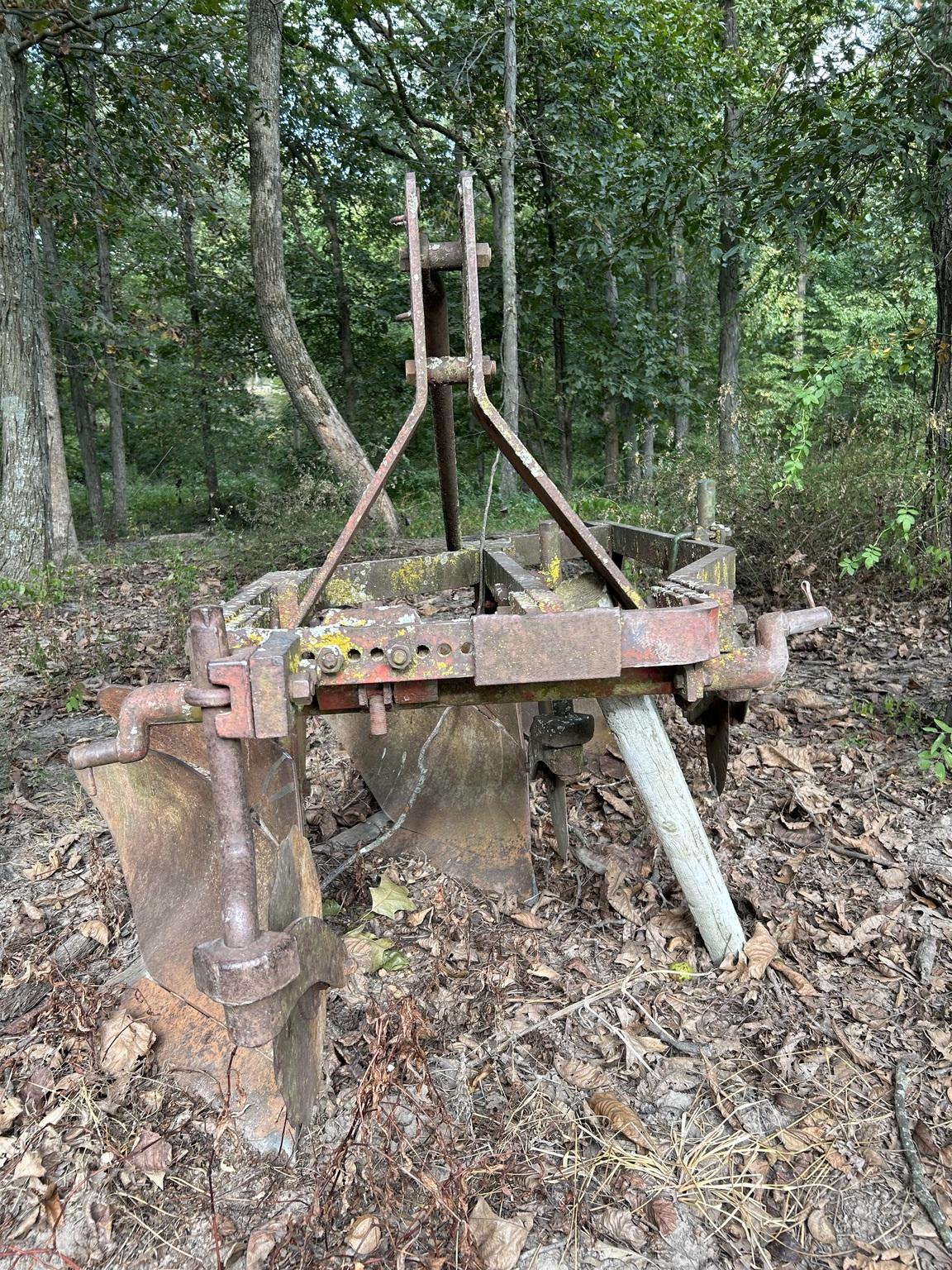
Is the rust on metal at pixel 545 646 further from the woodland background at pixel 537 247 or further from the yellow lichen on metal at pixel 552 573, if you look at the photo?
the woodland background at pixel 537 247

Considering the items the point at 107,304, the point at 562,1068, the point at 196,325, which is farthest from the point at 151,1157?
the point at 196,325

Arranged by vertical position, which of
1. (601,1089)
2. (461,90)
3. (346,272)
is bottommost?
(601,1089)

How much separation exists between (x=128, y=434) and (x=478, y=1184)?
2032cm

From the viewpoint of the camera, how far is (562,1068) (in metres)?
1.86

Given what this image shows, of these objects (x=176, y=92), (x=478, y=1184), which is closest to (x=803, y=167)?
(x=478, y=1184)

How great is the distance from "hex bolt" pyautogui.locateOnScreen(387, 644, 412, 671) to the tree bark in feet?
26.2

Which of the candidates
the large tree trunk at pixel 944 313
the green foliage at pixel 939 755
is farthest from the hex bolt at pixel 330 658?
the large tree trunk at pixel 944 313

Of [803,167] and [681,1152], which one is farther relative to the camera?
[803,167]

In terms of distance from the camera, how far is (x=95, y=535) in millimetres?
12031

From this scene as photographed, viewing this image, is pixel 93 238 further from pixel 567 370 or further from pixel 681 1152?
pixel 681 1152

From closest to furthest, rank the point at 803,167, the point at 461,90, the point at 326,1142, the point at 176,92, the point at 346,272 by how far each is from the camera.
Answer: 1. the point at 326,1142
2. the point at 803,167
3. the point at 176,92
4. the point at 461,90
5. the point at 346,272

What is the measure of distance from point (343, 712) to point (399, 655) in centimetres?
46

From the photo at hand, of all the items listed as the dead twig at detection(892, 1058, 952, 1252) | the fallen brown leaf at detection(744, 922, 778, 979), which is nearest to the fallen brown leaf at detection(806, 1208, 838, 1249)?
the dead twig at detection(892, 1058, 952, 1252)

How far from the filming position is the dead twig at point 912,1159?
144cm
